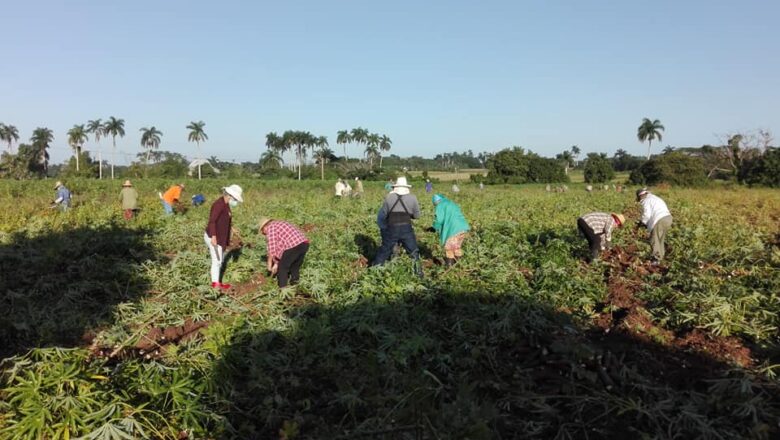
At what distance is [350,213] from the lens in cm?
1434

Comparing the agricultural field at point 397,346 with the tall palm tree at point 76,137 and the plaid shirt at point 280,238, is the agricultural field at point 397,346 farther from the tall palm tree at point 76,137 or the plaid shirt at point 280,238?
the tall palm tree at point 76,137

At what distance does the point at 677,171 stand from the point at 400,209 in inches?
1859

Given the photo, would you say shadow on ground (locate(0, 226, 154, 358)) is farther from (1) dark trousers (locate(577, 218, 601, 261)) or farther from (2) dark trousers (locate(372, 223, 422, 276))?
(1) dark trousers (locate(577, 218, 601, 261))

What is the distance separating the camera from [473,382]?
3760 millimetres

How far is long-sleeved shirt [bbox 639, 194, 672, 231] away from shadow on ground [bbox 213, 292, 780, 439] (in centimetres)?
343

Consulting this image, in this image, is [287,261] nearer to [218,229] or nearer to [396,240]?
[218,229]

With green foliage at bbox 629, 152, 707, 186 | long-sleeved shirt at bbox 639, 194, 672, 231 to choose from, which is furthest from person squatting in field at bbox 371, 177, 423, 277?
green foliage at bbox 629, 152, 707, 186

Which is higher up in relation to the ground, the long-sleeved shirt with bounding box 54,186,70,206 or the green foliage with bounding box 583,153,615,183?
the green foliage with bounding box 583,153,615,183

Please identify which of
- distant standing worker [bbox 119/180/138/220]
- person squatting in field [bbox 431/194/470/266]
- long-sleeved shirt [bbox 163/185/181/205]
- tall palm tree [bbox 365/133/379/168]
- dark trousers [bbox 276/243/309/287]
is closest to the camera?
dark trousers [bbox 276/243/309/287]

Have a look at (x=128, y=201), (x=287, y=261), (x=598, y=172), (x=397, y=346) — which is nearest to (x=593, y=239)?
(x=397, y=346)

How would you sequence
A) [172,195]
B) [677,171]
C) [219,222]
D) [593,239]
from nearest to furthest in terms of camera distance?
[219,222], [593,239], [172,195], [677,171]

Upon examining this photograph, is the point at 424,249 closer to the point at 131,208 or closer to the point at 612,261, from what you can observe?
the point at 612,261

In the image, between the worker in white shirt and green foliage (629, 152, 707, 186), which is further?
green foliage (629, 152, 707, 186)

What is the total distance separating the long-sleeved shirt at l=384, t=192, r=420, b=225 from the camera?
21.6ft
